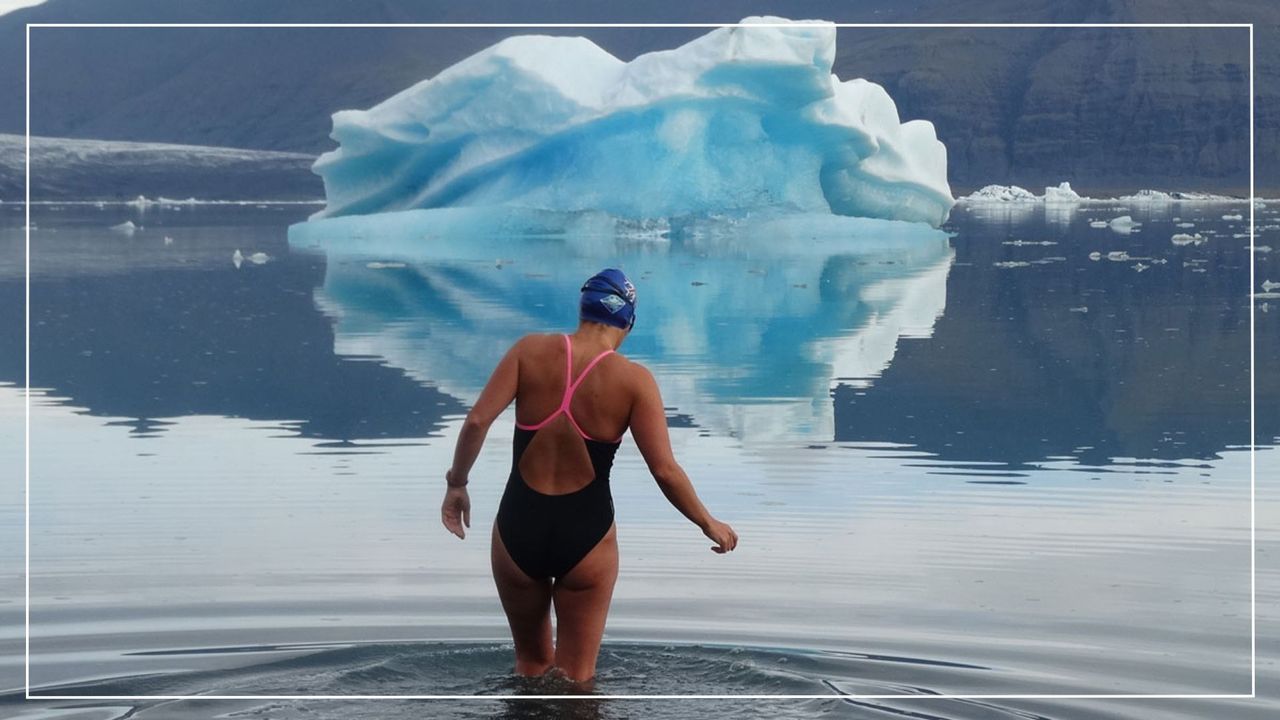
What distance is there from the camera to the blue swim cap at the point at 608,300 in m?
3.83

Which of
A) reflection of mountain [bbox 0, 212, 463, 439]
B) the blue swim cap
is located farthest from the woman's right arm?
reflection of mountain [bbox 0, 212, 463, 439]

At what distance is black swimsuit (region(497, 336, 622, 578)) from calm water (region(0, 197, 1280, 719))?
0.32 m

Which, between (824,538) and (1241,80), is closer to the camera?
(824,538)

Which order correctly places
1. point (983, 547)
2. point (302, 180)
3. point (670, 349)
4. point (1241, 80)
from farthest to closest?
point (1241, 80) < point (302, 180) < point (670, 349) < point (983, 547)

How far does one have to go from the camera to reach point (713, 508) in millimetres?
6227

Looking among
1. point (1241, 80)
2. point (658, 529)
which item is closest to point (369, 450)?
point (658, 529)

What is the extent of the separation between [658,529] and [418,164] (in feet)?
55.6

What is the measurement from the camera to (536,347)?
12.6 feet

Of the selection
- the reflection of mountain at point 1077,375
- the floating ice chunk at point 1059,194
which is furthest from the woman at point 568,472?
the floating ice chunk at point 1059,194

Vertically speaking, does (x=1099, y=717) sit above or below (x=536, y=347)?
below

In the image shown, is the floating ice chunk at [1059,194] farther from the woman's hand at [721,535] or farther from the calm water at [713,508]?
the woman's hand at [721,535]

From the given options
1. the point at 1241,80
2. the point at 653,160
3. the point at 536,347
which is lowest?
the point at 536,347

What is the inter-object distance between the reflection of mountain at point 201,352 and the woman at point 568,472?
4.25 m

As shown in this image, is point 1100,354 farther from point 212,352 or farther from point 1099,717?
point 1099,717
